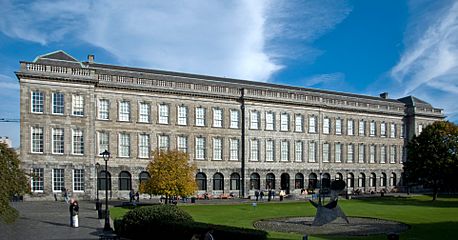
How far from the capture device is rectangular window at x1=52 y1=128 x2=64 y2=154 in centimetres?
4969

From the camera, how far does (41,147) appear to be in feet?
161

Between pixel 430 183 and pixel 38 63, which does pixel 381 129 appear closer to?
pixel 430 183

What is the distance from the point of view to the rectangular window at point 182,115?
58.5 metres

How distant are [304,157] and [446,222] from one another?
39331 millimetres

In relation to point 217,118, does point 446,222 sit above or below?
below

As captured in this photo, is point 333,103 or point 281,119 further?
point 333,103

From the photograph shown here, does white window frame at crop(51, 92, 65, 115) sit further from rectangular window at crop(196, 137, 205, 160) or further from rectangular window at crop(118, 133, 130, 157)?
rectangular window at crop(196, 137, 205, 160)

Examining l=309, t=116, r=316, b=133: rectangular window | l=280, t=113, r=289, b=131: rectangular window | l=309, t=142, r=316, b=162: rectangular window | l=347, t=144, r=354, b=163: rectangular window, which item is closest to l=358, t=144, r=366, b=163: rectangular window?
l=347, t=144, r=354, b=163: rectangular window

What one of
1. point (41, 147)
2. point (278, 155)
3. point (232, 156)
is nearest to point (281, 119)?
point (278, 155)

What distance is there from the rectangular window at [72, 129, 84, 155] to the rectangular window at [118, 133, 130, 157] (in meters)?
4.97

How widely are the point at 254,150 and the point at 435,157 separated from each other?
24837 mm

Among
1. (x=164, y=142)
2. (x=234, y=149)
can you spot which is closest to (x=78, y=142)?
(x=164, y=142)

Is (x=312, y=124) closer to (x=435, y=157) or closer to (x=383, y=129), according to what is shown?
(x=383, y=129)

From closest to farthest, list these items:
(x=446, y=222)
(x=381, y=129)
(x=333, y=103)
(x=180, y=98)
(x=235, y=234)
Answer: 1. (x=235, y=234)
2. (x=446, y=222)
3. (x=180, y=98)
4. (x=333, y=103)
5. (x=381, y=129)
